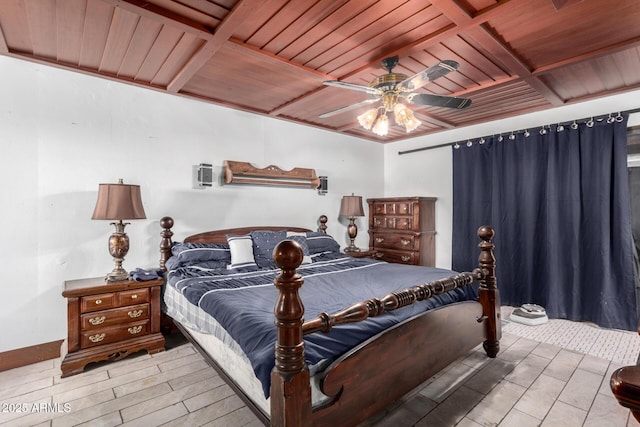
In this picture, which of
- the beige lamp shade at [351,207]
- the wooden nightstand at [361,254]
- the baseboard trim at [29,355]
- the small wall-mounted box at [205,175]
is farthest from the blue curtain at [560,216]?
the baseboard trim at [29,355]

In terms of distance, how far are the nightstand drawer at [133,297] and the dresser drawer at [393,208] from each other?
342cm

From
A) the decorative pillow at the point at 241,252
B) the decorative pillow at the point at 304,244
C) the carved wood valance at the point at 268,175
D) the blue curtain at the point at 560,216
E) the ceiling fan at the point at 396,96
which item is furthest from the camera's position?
the carved wood valance at the point at 268,175

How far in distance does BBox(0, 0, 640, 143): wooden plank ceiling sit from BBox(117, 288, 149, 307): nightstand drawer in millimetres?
1953

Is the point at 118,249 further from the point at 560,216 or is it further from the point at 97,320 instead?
the point at 560,216

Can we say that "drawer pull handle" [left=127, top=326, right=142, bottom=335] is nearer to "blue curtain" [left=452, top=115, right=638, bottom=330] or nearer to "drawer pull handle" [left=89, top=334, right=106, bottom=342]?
"drawer pull handle" [left=89, top=334, right=106, bottom=342]

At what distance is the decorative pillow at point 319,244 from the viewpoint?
3795 mm

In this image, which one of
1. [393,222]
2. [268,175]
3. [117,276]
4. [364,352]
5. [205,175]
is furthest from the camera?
[393,222]

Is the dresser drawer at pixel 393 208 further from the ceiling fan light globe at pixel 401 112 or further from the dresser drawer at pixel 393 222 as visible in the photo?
the ceiling fan light globe at pixel 401 112

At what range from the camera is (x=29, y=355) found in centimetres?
262

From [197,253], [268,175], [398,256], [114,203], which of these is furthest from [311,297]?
[398,256]

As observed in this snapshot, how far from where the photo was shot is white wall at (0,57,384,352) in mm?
2582

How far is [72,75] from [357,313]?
127 inches

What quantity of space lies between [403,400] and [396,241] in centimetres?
284

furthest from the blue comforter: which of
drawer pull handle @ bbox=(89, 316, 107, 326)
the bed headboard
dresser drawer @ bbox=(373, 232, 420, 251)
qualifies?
dresser drawer @ bbox=(373, 232, 420, 251)
